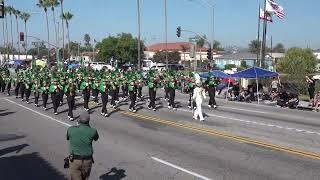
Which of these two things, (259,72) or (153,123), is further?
(259,72)

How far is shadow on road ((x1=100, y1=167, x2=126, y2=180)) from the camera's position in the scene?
1023cm

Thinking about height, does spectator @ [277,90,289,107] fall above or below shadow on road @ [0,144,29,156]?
above

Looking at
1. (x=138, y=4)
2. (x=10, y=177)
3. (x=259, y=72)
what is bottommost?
(x=10, y=177)

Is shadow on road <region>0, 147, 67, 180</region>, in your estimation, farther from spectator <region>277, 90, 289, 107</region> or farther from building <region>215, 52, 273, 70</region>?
building <region>215, 52, 273, 70</region>

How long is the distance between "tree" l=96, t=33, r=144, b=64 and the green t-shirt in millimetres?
90921

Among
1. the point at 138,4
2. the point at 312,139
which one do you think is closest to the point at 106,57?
the point at 138,4

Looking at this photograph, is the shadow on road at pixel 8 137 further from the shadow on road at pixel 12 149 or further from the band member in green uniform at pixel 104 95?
the band member in green uniform at pixel 104 95

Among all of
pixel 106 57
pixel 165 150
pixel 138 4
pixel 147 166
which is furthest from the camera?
pixel 106 57

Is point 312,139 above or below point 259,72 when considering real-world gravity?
below

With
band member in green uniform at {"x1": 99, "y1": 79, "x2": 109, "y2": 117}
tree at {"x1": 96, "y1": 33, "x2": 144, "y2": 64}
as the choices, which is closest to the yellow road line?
band member in green uniform at {"x1": 99, "y1": 79, "x2": 109, "y2": 117}

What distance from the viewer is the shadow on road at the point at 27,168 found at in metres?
10.4

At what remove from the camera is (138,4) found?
2031 inches

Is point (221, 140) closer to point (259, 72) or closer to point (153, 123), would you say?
point (153, 123)

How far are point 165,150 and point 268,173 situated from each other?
11.4 feet
